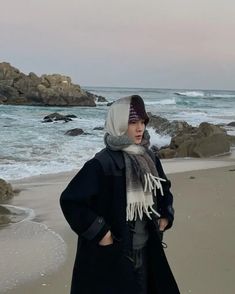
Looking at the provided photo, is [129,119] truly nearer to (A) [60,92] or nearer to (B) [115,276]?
(B) [115,276]

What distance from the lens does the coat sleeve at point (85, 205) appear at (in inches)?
103

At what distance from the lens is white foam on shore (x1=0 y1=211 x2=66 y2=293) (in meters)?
4.86

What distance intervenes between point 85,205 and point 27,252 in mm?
3162

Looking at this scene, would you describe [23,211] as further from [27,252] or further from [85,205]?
[85,205]

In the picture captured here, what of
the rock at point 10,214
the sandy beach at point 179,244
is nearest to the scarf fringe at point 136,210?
the sandy beach at point 179,244

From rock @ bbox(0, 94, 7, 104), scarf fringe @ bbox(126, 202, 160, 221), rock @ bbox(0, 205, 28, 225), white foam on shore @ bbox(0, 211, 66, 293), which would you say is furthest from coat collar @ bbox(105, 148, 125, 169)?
rock @ bbox(0, 94, 7, 104)

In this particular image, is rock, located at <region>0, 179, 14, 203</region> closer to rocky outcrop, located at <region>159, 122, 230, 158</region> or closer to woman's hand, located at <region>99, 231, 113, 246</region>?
woman's hand, located at <region>99, 231, 113, 246</region>

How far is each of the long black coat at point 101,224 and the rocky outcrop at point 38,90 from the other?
57595 millimetres

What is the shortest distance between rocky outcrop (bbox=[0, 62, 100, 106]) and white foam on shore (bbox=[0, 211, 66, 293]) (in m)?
53.8

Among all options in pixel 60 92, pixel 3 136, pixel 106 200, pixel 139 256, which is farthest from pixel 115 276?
pixel 60 92

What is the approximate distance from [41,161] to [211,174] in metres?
5.25

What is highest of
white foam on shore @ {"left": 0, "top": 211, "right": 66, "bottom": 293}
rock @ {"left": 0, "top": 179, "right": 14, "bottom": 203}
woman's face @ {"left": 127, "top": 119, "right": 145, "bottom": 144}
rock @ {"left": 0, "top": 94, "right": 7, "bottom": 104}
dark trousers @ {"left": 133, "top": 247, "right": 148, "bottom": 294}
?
woman's face @ {"left": 127, "top": 119, "right": 145, "bottom": 144}

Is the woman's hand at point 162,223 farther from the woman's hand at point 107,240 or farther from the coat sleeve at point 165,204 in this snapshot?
the woman's hand at point 107,240

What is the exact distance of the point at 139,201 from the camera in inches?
108
